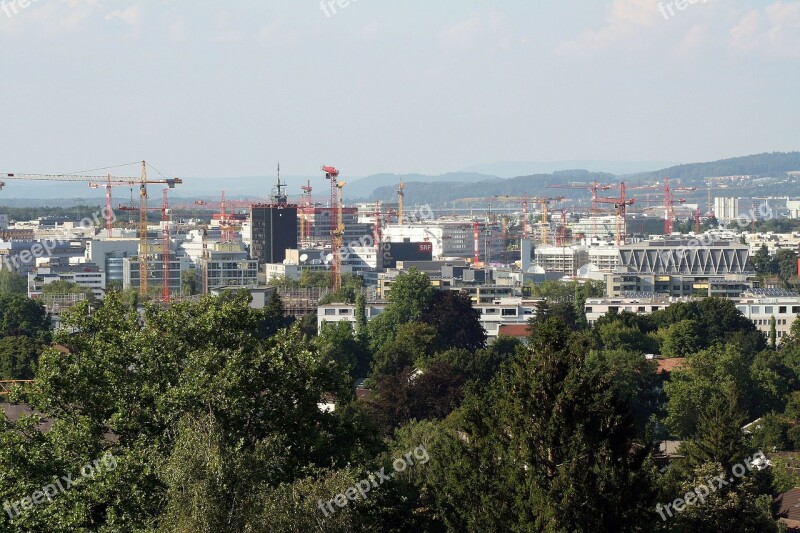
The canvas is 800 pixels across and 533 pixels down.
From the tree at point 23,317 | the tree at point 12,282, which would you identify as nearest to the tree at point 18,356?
the tree at point 23,317

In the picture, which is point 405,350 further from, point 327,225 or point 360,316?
point 327,225

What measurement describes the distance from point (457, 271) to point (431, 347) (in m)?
45.1

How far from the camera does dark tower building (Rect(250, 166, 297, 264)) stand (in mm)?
113812

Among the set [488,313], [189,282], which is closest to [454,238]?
[189,282]

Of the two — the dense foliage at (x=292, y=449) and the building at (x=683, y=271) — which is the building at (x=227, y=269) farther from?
the dense foliage at (x=292, y=449)

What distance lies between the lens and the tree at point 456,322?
54312mm

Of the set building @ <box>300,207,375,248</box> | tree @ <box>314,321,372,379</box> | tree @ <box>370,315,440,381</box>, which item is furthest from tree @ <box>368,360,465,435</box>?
building @ <box>300,207,375,248</box>

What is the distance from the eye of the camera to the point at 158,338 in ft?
67.7

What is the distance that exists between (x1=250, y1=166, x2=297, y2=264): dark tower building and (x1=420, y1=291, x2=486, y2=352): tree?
2265 inches

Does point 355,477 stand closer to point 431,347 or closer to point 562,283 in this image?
point 431,347

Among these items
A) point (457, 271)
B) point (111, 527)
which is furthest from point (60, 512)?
point (457, 271)

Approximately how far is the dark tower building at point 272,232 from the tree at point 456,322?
2265 inches

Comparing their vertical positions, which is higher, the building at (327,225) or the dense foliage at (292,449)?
the dense foliage at (292,449)

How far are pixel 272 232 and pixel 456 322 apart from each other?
60.0 m
